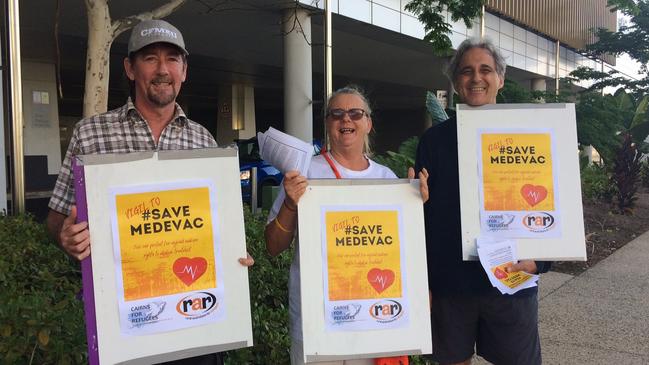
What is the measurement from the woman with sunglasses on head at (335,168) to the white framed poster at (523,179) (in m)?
0.29

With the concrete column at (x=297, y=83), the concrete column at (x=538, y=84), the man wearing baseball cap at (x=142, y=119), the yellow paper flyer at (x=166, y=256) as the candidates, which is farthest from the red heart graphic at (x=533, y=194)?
the concrete column at (x=538, y=84)

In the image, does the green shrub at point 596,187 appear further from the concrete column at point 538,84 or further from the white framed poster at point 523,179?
the white framed poster at point 523,179

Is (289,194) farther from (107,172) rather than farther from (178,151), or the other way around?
(107,172)

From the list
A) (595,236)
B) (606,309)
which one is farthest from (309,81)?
(606,309)

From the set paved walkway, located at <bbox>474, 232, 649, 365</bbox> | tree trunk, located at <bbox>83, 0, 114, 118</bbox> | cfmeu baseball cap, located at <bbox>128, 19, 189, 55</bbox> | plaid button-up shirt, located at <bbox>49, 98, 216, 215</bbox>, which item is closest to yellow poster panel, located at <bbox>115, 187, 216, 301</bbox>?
plaid button-up shirt, located at <bbox>49, 98, 216, 215</bbox>

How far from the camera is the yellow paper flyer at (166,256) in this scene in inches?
71.7

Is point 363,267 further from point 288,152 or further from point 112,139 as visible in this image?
point 112,139

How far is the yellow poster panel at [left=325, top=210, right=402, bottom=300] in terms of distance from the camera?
211 centimetres

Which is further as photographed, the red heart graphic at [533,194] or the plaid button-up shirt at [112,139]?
the red heart graphic at [533,194]

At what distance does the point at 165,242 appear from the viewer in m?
1.88

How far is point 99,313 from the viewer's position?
5.82ft

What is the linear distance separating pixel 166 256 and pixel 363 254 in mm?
766

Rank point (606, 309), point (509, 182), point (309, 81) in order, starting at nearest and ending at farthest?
1. point (509, 182)
2. point (606, 309)
3. point (309, 81)

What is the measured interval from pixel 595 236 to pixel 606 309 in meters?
4.45
